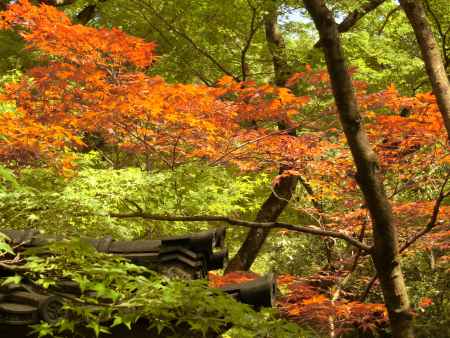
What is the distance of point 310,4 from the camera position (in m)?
4.90

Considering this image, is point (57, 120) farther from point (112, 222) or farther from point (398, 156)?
point (398, 156)

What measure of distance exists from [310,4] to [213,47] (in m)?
10.2

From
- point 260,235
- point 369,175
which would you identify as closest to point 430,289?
point 260,235

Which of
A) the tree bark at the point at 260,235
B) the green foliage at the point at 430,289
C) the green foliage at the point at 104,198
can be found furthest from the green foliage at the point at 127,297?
the green foliage at the point at 430,289

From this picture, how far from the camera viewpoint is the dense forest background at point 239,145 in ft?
16.8

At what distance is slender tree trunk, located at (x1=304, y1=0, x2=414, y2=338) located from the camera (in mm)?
4934

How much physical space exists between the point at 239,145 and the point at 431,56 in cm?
479

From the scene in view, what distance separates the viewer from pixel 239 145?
1088cm

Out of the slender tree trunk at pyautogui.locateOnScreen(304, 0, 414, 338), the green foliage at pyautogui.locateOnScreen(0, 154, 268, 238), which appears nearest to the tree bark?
the green foliage at pyautogui.locateOnScreen(0, 154, 268, 238)

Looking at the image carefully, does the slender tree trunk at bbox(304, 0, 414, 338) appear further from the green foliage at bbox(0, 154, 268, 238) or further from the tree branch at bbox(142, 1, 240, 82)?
the tree branch at bbox(142, 1, 240, 82)

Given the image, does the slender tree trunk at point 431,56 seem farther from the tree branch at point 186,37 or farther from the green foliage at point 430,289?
the green foliage at point 430,289

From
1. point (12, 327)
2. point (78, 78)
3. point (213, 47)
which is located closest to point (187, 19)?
point (213, 47)

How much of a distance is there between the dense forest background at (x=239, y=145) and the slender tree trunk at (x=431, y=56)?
0.06 ft

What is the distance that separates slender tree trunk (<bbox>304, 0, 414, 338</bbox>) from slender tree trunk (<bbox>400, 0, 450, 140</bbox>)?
6.56ft
